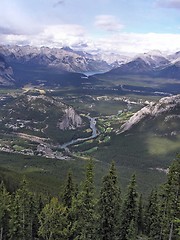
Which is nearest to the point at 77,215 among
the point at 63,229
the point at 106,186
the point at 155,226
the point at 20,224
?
the point at 63,229

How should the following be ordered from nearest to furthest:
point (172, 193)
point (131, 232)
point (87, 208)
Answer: point (172, 193) < point (87, 208) < point (131, 232)

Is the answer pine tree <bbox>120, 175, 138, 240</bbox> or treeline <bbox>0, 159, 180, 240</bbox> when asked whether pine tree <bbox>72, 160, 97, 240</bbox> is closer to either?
treeline <bbox>0, 159, 180, 240</bbox>

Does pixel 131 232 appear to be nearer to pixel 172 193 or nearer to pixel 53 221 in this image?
pixel 172 193

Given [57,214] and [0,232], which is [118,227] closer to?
[57,214]

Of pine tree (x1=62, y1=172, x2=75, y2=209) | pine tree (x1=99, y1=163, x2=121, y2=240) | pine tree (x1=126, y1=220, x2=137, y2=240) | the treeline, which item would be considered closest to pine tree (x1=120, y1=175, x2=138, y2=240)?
the treeline

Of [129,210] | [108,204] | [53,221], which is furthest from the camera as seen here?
[129,210]

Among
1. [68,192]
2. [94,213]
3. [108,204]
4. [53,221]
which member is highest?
[108,204]

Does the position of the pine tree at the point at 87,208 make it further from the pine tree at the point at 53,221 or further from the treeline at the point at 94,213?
the pine tree at the point at 53,221

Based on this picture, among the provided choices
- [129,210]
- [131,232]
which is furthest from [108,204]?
[131,232]
